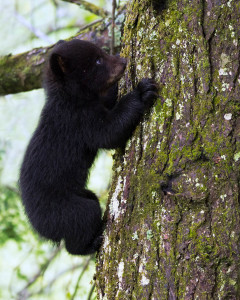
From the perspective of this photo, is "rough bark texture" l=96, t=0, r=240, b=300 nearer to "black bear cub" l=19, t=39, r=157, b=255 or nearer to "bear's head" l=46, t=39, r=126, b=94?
"black bear cub" l=19, t=39, r=157, b=255

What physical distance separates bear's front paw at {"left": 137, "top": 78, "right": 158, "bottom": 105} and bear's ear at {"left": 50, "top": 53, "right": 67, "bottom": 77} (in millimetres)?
990

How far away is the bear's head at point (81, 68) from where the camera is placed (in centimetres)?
339

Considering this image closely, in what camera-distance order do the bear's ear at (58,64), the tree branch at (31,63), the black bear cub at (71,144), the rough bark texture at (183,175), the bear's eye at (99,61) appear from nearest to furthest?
the rough bark texture at (183,175) < the black bear cub at (71,144) < the bear's ear at (58,64) < the bear's eye at (99,61) < the tree branch at (31,63)

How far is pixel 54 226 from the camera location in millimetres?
3252

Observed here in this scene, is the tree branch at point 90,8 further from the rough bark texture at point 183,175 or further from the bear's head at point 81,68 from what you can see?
the rough bark texture at point 183,175

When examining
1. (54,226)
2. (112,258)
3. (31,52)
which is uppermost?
(31,52)

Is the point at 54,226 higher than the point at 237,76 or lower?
lower

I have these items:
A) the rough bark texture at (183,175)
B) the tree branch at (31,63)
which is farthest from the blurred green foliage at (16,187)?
the rough bark texture at (183,175)

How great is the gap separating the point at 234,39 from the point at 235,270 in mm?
1189

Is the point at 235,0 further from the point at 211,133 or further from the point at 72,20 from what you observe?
the point at 72,20

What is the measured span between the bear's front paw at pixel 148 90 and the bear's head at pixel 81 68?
78cm

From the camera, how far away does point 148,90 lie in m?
2.56

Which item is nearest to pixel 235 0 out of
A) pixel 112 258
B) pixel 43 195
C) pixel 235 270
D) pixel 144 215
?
pixel 144 215

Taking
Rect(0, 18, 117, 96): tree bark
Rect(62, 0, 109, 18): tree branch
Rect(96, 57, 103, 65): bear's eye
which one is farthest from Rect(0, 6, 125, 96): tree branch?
Rect(96, 57, 103, 65): bear's eye
